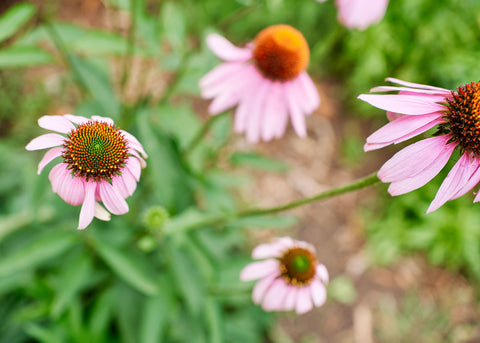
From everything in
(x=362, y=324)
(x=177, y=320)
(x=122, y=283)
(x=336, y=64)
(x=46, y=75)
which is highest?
(x=46, y=75)

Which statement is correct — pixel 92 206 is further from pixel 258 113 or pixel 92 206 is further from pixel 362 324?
pixel 362 324

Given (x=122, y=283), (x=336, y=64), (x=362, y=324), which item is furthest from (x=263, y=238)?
(x=336, y=64)

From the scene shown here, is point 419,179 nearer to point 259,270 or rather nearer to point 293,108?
point 259,270

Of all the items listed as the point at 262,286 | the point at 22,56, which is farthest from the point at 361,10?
the point at 22,56

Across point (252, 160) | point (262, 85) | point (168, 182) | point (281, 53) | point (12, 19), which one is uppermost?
point (12, 19)

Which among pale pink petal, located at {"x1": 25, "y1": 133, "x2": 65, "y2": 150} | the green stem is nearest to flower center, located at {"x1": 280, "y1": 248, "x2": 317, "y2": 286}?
the green stem

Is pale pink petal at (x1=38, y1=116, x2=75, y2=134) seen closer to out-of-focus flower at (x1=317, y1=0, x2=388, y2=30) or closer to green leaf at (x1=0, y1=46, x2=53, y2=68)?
green leaf at (x1=0, y1=46, x2=53, y2=68)
